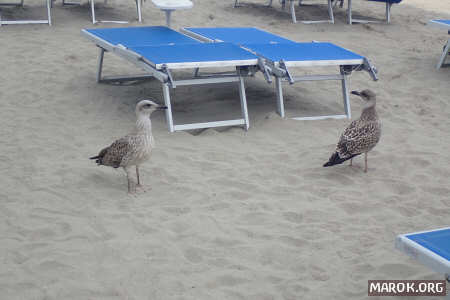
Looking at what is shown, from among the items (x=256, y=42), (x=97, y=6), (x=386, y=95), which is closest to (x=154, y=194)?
(x=256, y=42)

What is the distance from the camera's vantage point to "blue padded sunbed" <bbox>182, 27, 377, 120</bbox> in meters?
6.34

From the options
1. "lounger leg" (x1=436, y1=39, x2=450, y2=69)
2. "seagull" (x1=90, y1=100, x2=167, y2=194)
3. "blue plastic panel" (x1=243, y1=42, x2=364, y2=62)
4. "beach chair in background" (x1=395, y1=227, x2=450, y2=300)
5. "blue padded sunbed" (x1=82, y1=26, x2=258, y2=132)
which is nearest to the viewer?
"beach chair in background" (x1=395, y1=227, x2=450, y2=300)

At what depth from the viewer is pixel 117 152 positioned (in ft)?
15.8

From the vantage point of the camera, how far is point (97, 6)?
38.5ft

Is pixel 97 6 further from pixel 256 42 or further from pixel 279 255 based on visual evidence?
pixel 279 255

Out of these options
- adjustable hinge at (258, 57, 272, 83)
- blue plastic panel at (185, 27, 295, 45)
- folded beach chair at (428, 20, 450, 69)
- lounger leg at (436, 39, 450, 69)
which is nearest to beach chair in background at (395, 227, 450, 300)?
adjustable hinge at (258, 57, 272, 83)

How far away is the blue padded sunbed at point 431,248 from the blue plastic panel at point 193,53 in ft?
11.3

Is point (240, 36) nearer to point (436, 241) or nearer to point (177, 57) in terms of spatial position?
point (177, 57)

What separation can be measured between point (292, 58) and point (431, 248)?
375cm

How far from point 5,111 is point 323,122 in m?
3.32

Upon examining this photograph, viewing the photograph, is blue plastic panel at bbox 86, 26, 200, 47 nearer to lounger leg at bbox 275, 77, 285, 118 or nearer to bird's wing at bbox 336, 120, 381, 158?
lounger leg at bbox 275, 77, 285, 118

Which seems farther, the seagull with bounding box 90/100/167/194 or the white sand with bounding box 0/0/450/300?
the seagull with bounding box 90/100/167/194

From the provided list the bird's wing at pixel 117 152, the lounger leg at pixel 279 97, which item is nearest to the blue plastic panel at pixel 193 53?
the lounger leg at pixel 279 97

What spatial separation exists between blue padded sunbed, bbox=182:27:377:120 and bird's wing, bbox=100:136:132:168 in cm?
188
